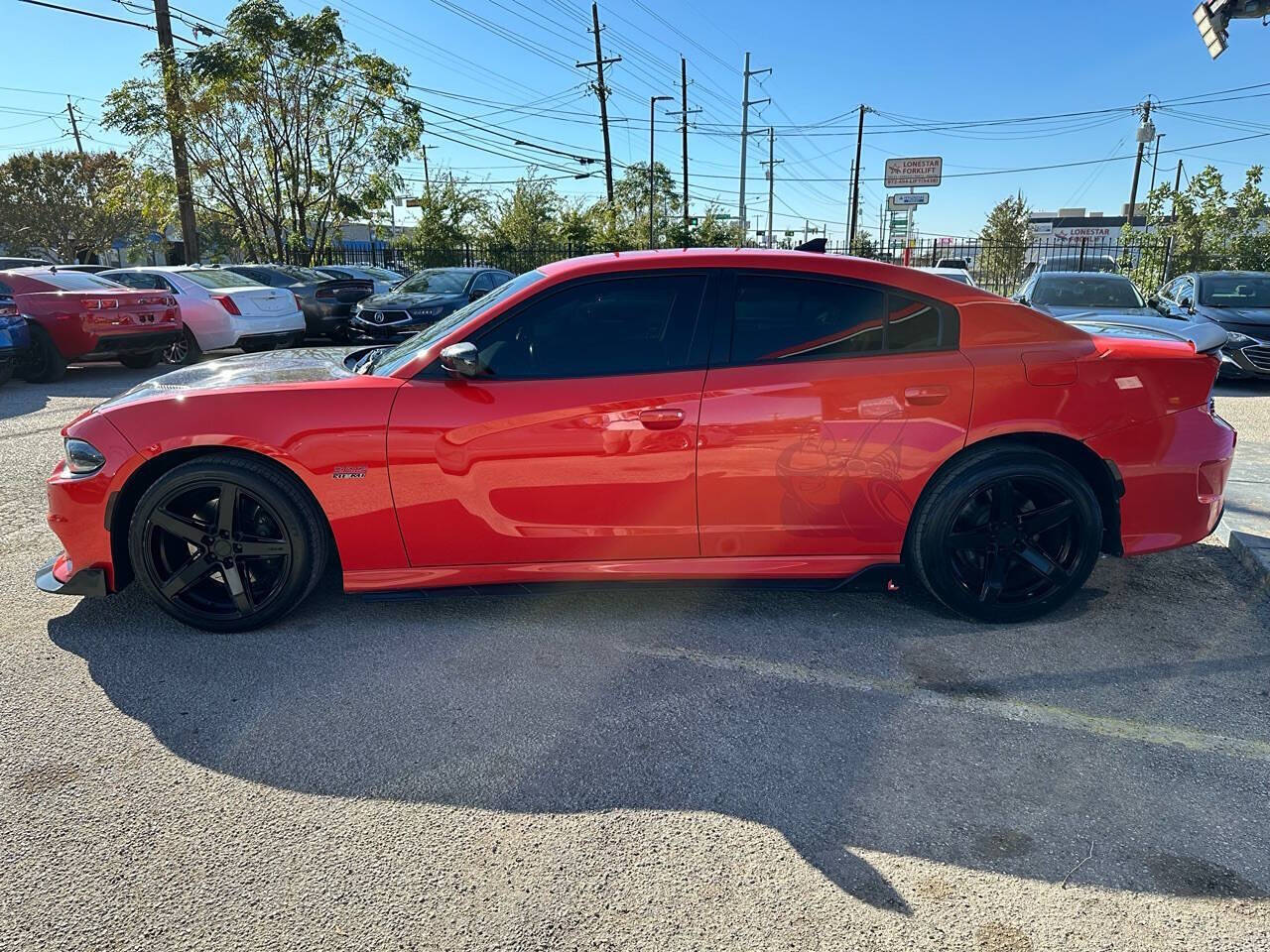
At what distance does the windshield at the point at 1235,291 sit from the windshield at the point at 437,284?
11.0 m

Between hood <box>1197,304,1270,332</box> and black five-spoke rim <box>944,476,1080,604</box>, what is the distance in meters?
8.82

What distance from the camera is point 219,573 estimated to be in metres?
3.68

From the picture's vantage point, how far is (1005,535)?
3.59 meters

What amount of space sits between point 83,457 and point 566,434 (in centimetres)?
200

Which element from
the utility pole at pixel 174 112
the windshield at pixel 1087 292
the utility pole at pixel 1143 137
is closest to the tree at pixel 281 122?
the utility pole at pixel 174 112

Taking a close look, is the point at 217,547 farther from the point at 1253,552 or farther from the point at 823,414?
the point at 1253,552

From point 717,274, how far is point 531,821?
2.25m

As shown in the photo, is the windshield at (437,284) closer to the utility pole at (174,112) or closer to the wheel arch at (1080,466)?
the utility pole at (174,112)

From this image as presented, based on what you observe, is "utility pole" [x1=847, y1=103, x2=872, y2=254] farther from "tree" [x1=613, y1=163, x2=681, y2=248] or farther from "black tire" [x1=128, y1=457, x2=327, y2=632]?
"black tire" [x1=128, y1=457, x2=327, y2=632]

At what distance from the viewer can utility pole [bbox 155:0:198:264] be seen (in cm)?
1917

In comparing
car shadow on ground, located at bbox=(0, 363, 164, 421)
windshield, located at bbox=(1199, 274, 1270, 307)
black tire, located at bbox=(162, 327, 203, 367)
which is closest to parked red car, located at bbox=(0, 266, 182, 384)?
car shadow on ground, located at bbox=(0, 363, 164, 421)

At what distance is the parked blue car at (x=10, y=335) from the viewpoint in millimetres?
9281

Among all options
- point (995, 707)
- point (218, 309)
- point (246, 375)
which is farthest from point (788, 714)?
point (218, 309)

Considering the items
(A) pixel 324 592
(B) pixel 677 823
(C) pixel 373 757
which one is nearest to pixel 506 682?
(C) pixel 373 757
